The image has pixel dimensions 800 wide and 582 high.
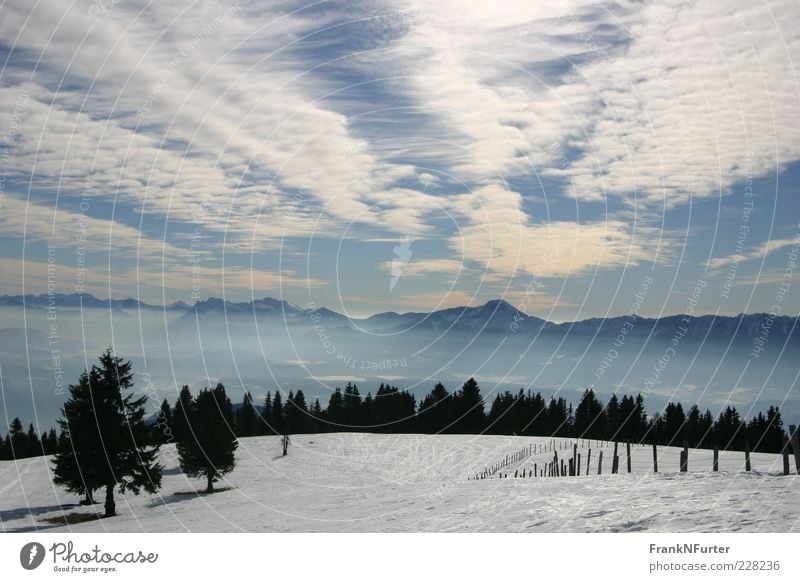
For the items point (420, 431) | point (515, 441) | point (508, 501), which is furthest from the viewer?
point (420, 431)

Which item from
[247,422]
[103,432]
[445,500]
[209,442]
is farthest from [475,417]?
[445,500]

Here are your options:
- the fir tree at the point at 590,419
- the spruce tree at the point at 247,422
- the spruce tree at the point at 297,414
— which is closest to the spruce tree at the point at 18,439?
the spruce tree at the point at 247,422

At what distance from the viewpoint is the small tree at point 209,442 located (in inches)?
1555

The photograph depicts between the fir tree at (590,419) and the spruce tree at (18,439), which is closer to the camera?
the fir tree at (590,419)

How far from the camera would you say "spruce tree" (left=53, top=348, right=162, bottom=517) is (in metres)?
31.6

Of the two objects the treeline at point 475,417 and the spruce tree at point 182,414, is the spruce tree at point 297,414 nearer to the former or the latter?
the treeline at point 475,417

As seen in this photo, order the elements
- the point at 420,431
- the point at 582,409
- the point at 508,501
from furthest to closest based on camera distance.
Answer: the point at 420,431 → the point at 582,409 → the point at 508,501

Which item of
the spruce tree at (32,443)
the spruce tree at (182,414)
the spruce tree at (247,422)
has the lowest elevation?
the spruce tree at (32,443)

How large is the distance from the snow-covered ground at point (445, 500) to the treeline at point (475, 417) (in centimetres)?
1393

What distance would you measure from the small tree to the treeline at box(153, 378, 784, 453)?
19.3 m
